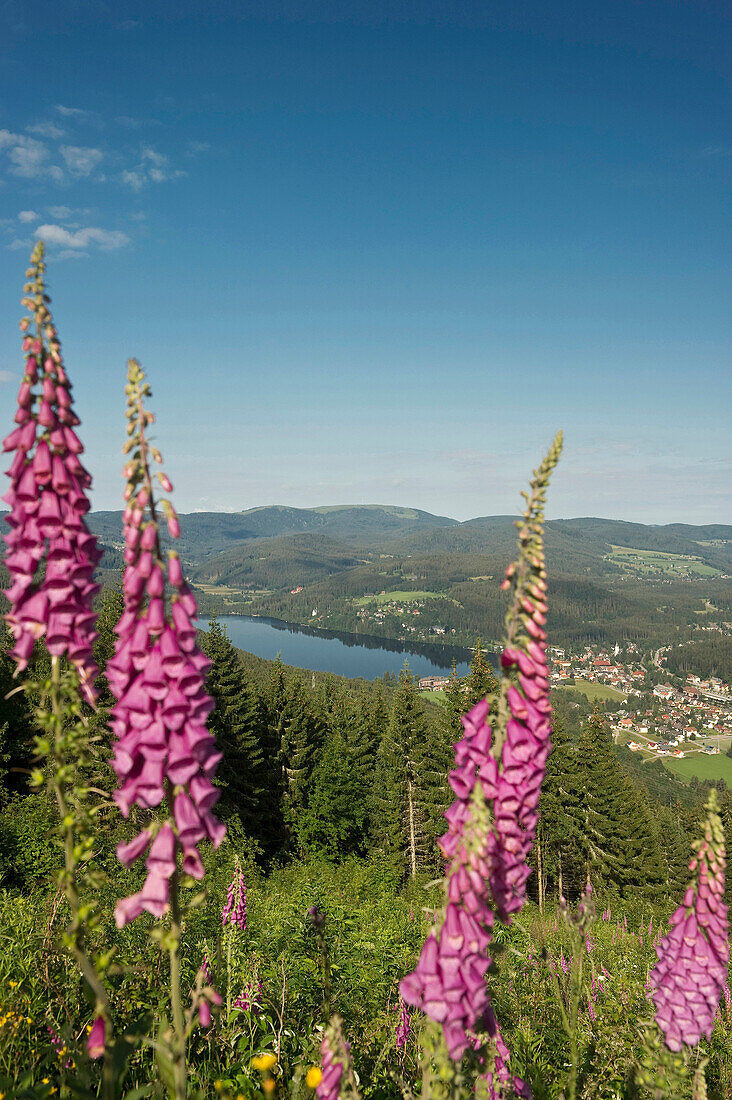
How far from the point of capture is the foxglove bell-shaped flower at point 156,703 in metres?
2.35

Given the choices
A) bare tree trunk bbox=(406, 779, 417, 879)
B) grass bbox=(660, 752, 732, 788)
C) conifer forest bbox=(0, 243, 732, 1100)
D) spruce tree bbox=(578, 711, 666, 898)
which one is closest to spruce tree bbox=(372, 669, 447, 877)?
bare tree trunk bbox=(406, 779, 417, 879)

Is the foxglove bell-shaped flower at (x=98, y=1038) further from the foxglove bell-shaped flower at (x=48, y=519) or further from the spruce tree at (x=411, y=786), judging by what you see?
the spruce tree at (x=411, y=786)

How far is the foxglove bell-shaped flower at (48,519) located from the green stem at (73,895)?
143 mm

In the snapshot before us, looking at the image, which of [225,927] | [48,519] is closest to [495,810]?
[48,519]

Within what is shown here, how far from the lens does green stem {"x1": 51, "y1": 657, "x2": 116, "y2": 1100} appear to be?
218 cm

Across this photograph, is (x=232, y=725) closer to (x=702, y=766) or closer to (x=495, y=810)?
(x=495, y=810)

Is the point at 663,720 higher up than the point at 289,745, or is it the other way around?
the point at 289,745

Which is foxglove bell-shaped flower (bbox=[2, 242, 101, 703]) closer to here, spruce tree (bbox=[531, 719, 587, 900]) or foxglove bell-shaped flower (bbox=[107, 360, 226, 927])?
foxglove bell-shaped flower (bbox=[107, 360, 226, 927])

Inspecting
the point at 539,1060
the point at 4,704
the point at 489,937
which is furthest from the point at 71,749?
the point at 4,704

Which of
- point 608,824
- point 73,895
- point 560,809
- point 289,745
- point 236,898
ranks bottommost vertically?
point 608,824

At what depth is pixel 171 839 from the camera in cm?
237

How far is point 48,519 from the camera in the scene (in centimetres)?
266

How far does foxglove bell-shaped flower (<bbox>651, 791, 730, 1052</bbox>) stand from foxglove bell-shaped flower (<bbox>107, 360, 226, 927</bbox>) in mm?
3123

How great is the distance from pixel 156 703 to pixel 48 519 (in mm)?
1035
